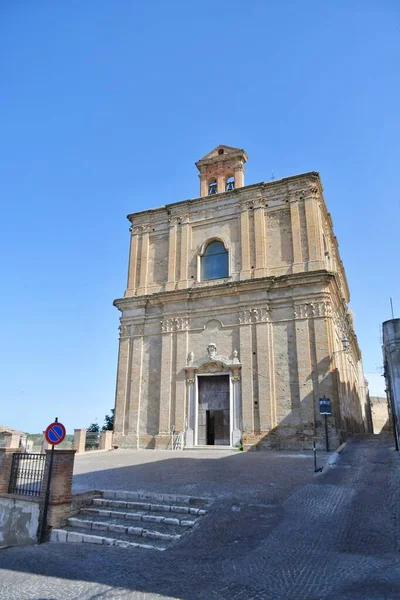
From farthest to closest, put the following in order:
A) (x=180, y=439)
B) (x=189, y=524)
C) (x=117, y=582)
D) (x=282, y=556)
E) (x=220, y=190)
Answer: (x=220, y=190)
(x=180, y=439)
(x=189, y=524)
(x=282, y=556)
(x=117, y=582)

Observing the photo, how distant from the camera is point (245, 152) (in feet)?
84.7

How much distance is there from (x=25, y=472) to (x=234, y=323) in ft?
42.1

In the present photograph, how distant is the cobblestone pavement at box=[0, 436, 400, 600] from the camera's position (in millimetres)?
5246

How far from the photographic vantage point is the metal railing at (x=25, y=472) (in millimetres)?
10078

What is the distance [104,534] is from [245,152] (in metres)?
22.8

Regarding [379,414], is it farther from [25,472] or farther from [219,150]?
[25,472]

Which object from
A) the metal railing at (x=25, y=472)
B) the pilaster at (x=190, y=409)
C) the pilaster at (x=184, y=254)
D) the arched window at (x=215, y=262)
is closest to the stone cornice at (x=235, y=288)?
the pilaster at (x=184, y=254)

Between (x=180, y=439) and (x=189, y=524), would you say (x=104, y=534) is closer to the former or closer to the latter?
(x=189, y=524)

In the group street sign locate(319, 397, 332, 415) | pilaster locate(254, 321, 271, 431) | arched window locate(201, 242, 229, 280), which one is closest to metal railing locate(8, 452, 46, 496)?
street sign locate(319, 397, 332, 415)

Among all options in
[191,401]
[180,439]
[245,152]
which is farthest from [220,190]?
[180,439]

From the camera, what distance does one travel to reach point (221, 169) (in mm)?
26078

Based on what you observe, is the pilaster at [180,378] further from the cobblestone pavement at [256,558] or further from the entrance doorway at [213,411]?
the cobblestone pavement at [256,558]

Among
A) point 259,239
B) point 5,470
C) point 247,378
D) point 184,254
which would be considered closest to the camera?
point 5,470

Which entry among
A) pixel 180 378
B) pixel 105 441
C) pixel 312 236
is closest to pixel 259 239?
pixel 312 236
